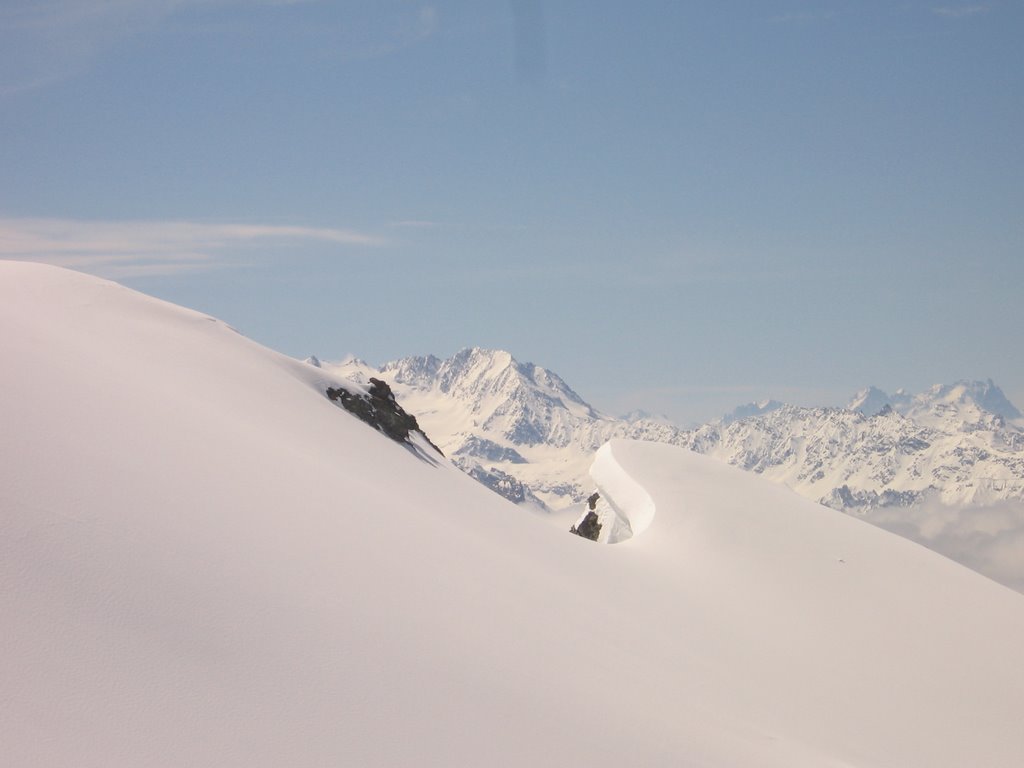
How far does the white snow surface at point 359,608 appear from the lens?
9.50 metres

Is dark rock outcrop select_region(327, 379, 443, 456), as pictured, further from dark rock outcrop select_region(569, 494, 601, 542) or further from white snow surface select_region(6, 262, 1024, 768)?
dark rock outcrop select_region(569, 494, 601, 542)

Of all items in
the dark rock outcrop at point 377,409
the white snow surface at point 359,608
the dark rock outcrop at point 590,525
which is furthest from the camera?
the dark rock outcrop at point 590,525

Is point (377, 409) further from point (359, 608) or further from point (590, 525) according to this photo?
point (359, 608)

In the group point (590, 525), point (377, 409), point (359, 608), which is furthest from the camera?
point (590, 525)

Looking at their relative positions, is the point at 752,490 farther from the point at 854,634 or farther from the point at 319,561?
the point at 319,561

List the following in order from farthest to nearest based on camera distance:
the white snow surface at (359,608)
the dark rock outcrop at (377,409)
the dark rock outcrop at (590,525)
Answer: the dark rock outcrop at (590,525) < the dark rock outcrop at (377,409) < the white snow surface at (359,608)

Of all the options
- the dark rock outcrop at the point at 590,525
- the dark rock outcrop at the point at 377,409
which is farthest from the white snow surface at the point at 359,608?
the dark rock outcrop at the point at 590,525

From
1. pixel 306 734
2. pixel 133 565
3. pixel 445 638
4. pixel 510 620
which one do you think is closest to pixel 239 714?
pixel 306 734

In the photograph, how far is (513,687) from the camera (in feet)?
41.9

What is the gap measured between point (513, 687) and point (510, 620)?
3.00 metres

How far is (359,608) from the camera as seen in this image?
1289 cm

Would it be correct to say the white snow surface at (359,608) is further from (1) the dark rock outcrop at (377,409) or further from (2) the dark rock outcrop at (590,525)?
(2) the dark rock outcrop at (590,525)

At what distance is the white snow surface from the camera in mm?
9500

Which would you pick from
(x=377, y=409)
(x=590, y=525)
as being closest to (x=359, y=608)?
(x=377, y=409)
